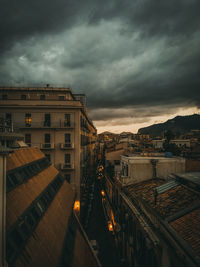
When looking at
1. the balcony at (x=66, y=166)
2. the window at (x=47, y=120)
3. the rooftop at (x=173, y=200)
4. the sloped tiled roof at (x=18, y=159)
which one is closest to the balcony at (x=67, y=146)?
the balcony at (x=66, y=166)

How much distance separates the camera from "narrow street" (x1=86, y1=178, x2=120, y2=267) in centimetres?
1687

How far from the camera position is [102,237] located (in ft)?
68.2

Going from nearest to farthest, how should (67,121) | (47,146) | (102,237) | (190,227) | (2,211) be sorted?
(2,211) < (190,227) < (102,237) < (47,146) < (67,121)

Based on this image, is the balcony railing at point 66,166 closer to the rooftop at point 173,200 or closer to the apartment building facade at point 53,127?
the apartment building facade at point 53,127

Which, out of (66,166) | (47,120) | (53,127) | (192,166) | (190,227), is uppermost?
(47,120)

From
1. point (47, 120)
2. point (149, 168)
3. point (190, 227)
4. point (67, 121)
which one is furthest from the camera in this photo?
point (67, 121)

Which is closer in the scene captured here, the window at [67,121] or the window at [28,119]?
the window at [28,119]

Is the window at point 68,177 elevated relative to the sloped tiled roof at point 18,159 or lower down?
lower down

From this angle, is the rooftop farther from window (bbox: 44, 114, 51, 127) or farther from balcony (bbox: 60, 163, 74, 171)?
window (bbox: 44, 114, 51, 127)

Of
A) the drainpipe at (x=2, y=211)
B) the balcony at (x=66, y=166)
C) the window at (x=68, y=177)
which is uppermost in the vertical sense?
the drainpipe at (x=2, y=211)

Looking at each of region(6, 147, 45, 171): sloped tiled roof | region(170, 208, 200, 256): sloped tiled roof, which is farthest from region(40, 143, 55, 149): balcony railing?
region(170, 208, 200, 256): sloped tiled roof

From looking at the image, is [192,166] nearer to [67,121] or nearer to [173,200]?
[173,200]

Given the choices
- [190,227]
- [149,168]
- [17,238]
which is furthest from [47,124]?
[190,227]

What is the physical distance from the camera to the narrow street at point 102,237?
55.3ft
